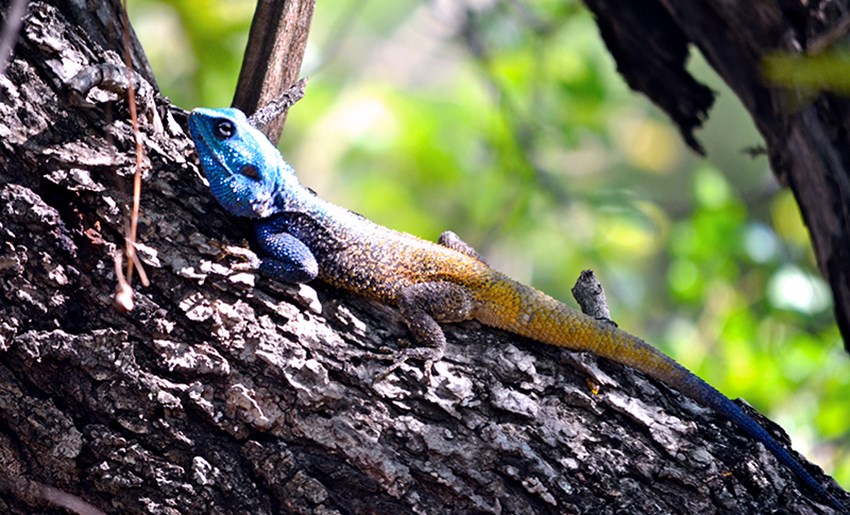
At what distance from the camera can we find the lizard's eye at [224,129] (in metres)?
3.28

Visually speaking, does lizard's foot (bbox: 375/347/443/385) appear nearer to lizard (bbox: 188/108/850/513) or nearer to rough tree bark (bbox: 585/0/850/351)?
lizard (bbox: 188/108/850/513)

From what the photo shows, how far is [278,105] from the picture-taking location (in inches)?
133

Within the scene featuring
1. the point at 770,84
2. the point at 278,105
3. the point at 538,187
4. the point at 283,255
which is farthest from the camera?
the point at 538,187

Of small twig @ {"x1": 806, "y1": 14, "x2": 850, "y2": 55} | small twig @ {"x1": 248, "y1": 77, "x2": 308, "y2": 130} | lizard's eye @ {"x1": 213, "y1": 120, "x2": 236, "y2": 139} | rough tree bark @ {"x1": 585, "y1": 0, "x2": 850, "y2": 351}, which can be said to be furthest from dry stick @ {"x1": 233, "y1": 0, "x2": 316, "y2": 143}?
small twig @ {"x1": 806, "y1": 14, "x2": 850, "y2": 55}

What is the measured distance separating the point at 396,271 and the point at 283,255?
23.4 inches

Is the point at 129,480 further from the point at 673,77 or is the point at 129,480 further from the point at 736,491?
the point at 673,77

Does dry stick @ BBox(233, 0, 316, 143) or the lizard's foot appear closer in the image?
the lizard's foot

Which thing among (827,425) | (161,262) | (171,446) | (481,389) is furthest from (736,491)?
(827,425)

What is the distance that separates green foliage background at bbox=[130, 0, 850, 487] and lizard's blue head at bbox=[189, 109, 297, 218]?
2.28 meters

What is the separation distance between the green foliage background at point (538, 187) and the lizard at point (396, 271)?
2.19 m

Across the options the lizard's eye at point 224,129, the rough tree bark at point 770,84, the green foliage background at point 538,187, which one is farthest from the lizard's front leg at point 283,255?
the green foliage background at point 538,187

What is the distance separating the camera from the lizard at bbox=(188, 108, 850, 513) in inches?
123

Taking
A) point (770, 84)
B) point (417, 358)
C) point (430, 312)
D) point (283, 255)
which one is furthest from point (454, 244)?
point (770, 84)

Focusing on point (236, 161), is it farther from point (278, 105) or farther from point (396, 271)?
point (396, 271)
